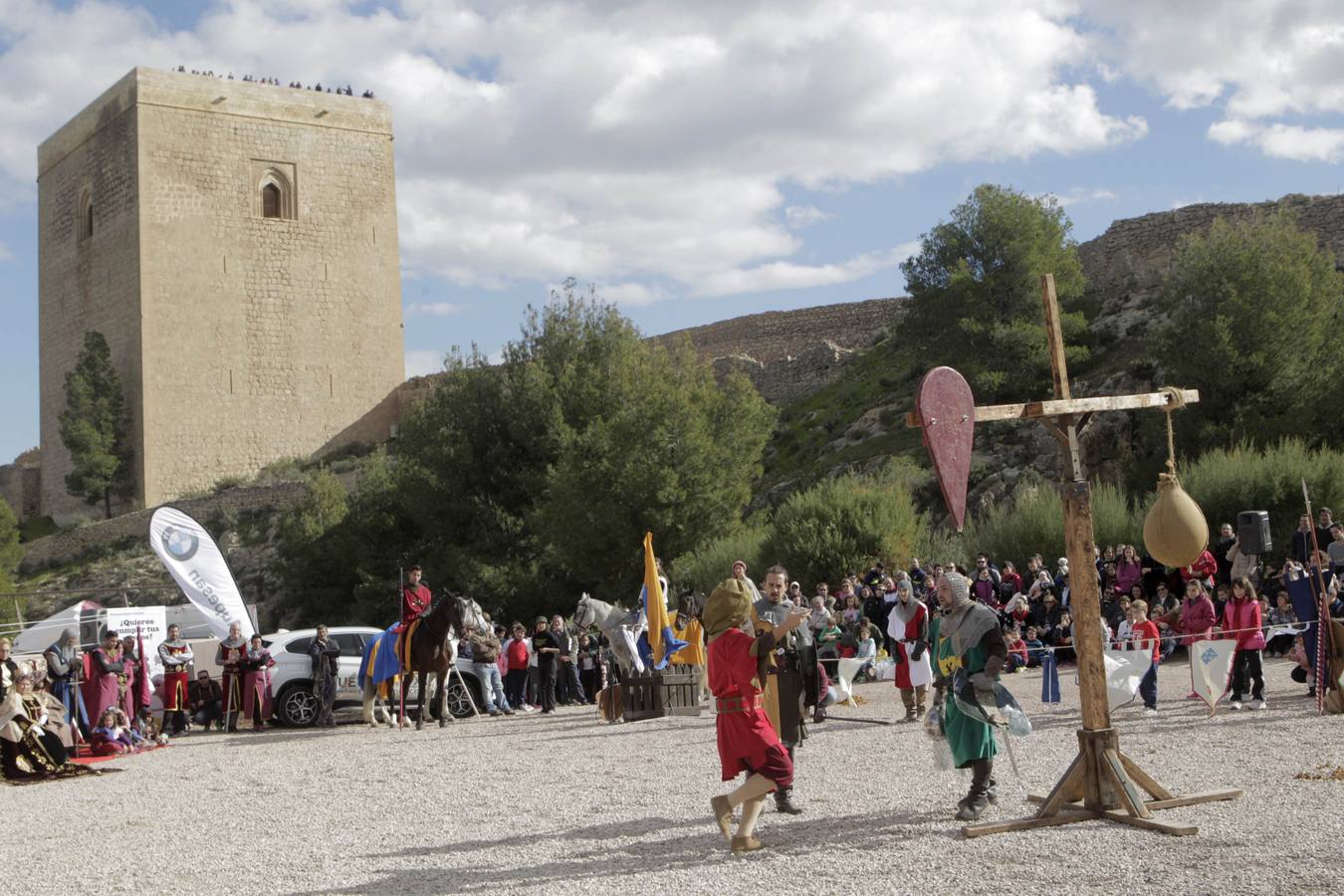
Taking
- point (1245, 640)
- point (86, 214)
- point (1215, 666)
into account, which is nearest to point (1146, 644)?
point (1215, 666)

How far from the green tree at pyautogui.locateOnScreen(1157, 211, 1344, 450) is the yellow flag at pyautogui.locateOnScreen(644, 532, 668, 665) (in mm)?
14495

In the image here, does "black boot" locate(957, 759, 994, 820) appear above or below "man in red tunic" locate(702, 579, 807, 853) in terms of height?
below

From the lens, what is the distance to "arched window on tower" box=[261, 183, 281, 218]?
46.9 metres

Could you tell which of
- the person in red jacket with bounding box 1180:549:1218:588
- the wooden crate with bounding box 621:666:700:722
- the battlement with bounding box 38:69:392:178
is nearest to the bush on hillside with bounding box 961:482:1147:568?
the person in red jacket with bounding box 1180:549:1218:588

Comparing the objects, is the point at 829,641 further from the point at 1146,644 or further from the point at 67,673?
the point at 67,673

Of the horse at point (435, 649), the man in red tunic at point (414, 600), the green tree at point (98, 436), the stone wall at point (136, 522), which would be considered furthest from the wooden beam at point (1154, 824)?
the green tree at point (98, 436)

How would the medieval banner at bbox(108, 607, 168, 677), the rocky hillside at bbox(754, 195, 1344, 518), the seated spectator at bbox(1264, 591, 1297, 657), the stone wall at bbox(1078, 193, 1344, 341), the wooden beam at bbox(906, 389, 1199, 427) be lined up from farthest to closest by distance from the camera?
the stone wall at bbox(1078, 193, 1344, 341), the rocky hillside at bbox(754, 195, 1344, 518), the medieval banner at bbox(108, 607, 168, 677), the seated spectator at bbox(1264, 591, 1297, 657), the wooden beam at bbox(906, 389, 1199, 427)

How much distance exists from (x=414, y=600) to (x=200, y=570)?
4.79 metres

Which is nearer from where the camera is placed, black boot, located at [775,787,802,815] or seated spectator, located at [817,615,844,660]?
black boot, located at [775,787,802,815]

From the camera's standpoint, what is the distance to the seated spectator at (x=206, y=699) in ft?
54.2

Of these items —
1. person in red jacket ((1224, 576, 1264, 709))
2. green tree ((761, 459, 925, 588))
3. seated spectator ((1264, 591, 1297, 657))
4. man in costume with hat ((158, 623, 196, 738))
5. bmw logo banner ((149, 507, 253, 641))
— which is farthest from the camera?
green tree ((761, 459, 925, 588))

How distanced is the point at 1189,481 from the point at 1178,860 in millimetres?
15901

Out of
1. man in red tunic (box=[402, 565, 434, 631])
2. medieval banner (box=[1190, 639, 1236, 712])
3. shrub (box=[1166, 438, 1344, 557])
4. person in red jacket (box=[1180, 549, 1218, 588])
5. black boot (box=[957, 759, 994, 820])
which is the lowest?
black boot (box=[957, 759, 994, 820])

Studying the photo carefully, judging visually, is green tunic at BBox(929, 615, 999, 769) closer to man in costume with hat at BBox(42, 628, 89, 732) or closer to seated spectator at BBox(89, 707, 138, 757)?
man in costume with hat at BBox(42, 628, 89, 732)
